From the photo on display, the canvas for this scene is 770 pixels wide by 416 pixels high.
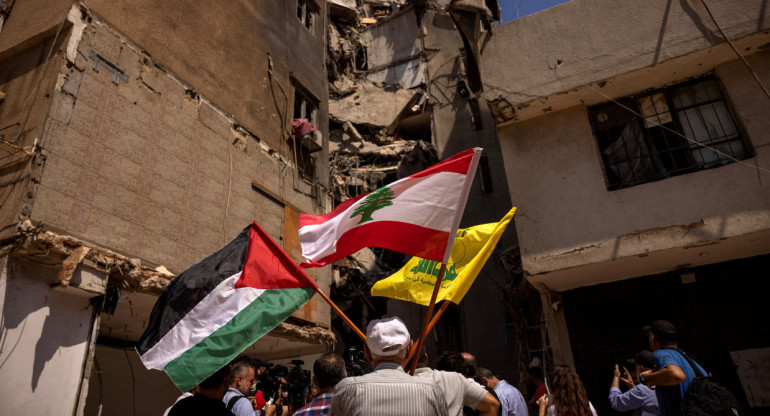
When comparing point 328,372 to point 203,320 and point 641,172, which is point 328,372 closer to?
point 203,320

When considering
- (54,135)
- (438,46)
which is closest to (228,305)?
(54,135)

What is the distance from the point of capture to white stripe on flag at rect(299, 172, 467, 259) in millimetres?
3566

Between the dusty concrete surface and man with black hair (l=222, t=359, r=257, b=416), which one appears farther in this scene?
the dusty concrete surface

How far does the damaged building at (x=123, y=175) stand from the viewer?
5.84m

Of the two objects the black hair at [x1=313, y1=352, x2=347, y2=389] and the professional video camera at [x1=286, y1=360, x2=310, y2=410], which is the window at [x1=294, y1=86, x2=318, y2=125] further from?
the black hair at [x1=313, y1=352, x2=347, y2=389]

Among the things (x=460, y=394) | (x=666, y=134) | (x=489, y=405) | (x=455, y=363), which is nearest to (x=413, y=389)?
(x=460, y=394)

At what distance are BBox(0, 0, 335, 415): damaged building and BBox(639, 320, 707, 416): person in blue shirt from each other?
634 centimetres

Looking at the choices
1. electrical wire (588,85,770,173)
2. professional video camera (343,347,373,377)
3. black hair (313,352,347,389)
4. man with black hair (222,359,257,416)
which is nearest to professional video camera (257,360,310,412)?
man with black hair (222,359,257,416)

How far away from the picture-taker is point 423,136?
2314cm

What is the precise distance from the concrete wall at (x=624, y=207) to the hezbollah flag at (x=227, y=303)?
4.83 m

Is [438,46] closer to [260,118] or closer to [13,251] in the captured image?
[260,118]

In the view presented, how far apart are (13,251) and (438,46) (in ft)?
47.3

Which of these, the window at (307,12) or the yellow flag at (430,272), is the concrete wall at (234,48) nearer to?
the window at (307,12)

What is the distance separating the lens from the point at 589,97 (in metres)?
8.11
